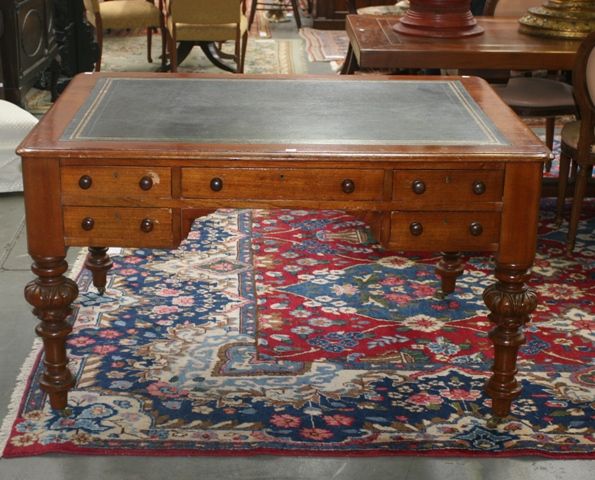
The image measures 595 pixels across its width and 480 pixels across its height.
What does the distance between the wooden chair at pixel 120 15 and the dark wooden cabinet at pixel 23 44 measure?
26.7 inches

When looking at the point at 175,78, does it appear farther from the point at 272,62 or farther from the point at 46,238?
the point at 272,62

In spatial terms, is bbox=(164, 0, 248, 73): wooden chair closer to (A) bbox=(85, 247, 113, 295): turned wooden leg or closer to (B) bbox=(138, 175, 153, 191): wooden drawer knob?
(A) bbox=(85, 247, 113, 295): turned wooden leg

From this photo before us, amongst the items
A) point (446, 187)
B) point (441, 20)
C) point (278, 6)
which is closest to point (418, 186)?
point (446, 187)

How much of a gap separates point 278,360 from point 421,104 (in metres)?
1.03

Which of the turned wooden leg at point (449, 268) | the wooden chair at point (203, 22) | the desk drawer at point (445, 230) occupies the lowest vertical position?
the turned wooden leg at point (449, 268)

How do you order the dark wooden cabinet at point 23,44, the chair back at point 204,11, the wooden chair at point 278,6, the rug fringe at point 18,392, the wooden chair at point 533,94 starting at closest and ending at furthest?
the rug fringe at point 18,392 → the wooden chair at point 533,94 → the dark wooden cabinet at point 23,44 → the chair back at point 204,11 → the wooden chair at point 278,6

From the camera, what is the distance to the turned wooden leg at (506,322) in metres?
3.07

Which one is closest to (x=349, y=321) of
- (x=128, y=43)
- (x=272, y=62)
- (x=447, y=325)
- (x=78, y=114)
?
(x=447, y=325)

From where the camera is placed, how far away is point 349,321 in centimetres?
397

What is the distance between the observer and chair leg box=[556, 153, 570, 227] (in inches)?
197

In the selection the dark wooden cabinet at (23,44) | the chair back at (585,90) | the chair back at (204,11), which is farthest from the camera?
the chair back at (204,11)

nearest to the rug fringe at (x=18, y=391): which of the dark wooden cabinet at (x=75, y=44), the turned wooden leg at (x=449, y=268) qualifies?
the turned wooden leg at (x=449, y=268)

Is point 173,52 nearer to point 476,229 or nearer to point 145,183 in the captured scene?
point 145,183

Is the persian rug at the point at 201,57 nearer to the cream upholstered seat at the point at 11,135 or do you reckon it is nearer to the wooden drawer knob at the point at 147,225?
the cream upholstered seat at the point at 11,135
